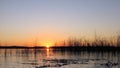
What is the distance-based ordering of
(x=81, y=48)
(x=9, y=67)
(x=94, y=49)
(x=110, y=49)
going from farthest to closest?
1. (x=81, y=48)
2. (x=94, y=49)
3. (x=110, y=49)
4. (x=9, y=67)

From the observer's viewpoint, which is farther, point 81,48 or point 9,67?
point 81,48

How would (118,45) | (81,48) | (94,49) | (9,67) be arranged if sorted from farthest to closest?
(81,48) < (94,49) < (118,45) < (9,67)

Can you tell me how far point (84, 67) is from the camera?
3978cm

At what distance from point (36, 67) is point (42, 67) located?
822mm

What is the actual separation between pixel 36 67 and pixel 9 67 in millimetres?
3652

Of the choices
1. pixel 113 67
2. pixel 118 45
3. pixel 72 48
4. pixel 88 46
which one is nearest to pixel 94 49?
pixel 88 46

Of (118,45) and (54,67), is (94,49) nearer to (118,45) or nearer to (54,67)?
(118,45)

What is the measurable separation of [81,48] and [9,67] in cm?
11504

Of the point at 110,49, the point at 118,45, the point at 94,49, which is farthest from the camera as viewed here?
the point at 94,49

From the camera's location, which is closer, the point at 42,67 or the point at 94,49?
the point at 42,67

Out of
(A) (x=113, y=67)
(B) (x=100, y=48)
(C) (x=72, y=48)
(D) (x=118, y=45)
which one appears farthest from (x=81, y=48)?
(A) (x=113, y=67)

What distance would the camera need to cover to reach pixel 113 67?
39594 millimetres

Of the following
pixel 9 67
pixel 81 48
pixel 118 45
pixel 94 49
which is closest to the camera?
pixel 9 67

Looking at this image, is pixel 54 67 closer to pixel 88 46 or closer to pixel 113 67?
pixel 113 67
